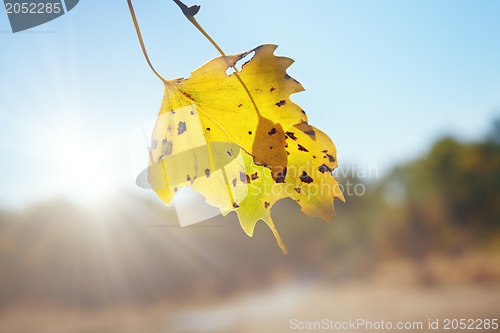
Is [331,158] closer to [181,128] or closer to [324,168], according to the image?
[324,168]

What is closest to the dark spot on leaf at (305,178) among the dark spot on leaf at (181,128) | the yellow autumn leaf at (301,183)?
the yellow autumn leaf at (301,183)

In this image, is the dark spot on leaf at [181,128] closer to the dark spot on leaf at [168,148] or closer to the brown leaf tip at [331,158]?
the dark spot on leaf at [168,148]

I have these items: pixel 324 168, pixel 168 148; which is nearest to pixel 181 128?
pixel 168 148

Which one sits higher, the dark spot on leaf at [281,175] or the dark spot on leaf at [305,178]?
the dark spot on leaf at [305,178]

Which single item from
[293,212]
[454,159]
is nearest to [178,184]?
[293,212]

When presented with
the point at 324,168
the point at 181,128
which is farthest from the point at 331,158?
the point at 181,128

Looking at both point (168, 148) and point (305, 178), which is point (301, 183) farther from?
point (168, 148)

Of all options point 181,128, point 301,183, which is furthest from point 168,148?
point 301,183

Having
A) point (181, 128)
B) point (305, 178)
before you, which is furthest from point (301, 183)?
point (181, 128)

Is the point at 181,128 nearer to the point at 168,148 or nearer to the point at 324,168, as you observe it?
the point at 168,148

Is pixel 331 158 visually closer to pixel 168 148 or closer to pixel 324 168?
pixel 324 168

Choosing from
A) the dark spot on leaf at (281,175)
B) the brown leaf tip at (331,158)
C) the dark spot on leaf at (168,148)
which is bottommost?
the dark spot on leaf at (281,175)
